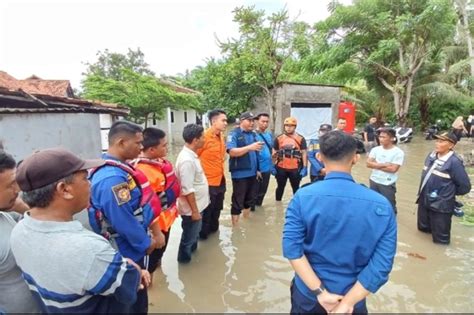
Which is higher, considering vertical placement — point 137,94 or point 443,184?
point 137,94

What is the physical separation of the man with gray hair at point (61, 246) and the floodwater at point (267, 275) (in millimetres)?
1915

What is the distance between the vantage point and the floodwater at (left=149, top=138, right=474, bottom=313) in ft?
10.6

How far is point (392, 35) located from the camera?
15.3 metres

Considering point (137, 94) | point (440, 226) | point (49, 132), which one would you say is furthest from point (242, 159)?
point (137, 94)

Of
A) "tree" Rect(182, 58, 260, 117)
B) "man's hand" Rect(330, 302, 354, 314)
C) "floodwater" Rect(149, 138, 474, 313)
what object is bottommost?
"floodwater" Rect(149, 138, 474, 313)

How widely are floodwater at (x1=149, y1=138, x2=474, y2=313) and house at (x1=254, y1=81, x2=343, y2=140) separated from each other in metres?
9.87

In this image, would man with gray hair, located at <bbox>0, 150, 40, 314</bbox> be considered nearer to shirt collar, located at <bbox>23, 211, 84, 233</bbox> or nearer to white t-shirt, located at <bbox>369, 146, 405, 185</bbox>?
shirt collar, located at <bbox>23, 211, 84, 233</bbox>

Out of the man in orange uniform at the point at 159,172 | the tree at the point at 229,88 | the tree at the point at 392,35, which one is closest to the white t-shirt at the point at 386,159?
the man in orange uniform at the point at 159,172

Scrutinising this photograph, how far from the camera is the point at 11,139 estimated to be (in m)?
3.58

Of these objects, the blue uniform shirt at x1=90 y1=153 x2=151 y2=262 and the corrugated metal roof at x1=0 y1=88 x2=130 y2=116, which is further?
the corrugated metal roof at x1=0 y1=88 x2=130 y2=116

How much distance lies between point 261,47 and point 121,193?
12.6 m

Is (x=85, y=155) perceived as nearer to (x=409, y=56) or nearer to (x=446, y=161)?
(x=446, y=161)

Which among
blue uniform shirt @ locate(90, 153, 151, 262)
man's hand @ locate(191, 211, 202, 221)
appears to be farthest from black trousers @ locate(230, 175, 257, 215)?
blue uniform shirt @ locate(90, 153, 151, 262)

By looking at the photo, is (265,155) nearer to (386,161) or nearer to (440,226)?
(386,161)
